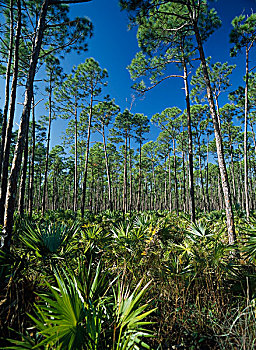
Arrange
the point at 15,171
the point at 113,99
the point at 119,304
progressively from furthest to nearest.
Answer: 1. the point at 113,99
2. the point at 15,171
3. the point at 119,304

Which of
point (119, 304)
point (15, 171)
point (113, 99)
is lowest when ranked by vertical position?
point (119, 304)

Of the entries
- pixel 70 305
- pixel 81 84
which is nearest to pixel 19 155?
pixel 70 305

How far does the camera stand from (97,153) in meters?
29.3

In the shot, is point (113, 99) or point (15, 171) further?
point (113, 99)

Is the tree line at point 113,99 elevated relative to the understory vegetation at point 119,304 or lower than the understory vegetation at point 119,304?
elevated

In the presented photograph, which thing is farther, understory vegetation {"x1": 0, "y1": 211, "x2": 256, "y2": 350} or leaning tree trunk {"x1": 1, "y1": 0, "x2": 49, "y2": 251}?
leaning tree trunk {"x1": 1, "y1": 0, "x2": 49, "y2": 251}

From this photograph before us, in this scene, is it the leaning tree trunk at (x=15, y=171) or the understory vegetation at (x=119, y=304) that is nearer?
the understory vegetation at (x=119, y=304)

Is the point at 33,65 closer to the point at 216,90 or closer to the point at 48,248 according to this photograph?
the point at 48,248

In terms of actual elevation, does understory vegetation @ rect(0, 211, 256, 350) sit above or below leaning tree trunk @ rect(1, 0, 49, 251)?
below

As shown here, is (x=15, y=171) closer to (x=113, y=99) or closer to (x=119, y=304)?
(x=119, y=304)

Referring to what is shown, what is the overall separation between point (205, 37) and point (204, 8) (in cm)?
122

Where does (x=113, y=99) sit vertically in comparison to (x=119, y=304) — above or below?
above

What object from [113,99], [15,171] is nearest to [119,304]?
[15,171]

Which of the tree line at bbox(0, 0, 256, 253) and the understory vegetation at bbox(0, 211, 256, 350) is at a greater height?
the tree line at bbox(0, 0, 256, 253)
